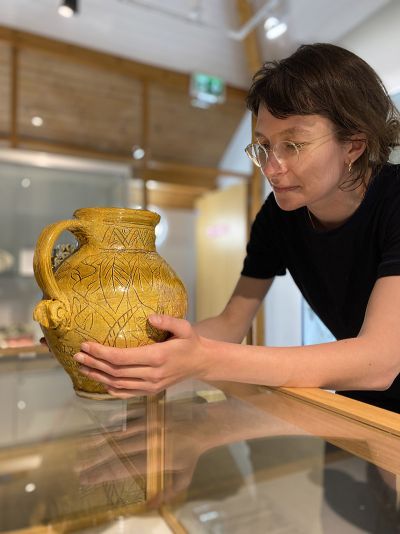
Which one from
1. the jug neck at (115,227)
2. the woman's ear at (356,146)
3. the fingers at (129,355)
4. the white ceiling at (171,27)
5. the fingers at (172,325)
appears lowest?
the fingers at (129,355)

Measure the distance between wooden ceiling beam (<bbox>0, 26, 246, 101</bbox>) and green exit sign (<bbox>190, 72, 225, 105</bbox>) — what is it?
0.42 feet

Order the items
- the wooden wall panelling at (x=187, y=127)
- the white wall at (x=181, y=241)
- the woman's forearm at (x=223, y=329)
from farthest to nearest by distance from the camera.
A: the white wall at (x=181, y=241) → the wooden wall panelling at (x=187, y=127) → the woman's forearm at (x=223, y=329)

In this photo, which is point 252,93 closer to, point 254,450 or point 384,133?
point 384,133

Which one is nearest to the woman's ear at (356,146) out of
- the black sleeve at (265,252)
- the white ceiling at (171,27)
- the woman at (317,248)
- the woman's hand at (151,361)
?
the woman at (317,248)

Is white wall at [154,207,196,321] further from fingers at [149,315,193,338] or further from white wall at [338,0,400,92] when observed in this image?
fingers at [149,315,193,338]

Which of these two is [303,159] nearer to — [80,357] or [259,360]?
[259,360]

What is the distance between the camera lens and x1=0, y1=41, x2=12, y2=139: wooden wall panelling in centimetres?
341

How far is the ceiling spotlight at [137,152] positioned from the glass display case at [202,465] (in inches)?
135

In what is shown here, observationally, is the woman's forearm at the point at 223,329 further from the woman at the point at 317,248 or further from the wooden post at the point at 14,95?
the wooden post at the point at 14,95

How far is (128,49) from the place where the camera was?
3.80 m

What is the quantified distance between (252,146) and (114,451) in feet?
2.24

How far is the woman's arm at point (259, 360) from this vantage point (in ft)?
1.96

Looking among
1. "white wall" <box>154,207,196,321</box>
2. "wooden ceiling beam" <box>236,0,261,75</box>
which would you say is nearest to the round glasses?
"wooden ceiling beam" <box>236,0,261,75</box>

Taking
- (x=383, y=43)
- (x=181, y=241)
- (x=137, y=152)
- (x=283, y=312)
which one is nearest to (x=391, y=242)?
(x=283, y=312)
